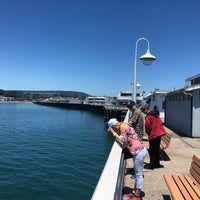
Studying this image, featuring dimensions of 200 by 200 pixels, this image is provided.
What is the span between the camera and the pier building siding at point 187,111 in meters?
17.3

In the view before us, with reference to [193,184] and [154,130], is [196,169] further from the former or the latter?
[154,130]

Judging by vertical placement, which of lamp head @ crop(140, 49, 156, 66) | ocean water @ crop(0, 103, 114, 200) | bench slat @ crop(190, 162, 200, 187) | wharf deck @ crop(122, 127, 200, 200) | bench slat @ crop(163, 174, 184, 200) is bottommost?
ocean water @ crop(0, 103, 114, 200)

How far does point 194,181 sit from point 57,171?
12319 millimetres

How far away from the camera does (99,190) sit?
3.47m

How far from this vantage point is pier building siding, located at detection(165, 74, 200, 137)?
680 inches

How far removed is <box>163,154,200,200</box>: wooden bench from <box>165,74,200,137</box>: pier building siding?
11352mm

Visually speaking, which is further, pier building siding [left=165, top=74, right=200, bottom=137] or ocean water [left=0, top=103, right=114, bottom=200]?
pier building siding [left=165, top=74, right=200, bottom=137]

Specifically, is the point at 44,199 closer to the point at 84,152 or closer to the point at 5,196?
the point at 5,196

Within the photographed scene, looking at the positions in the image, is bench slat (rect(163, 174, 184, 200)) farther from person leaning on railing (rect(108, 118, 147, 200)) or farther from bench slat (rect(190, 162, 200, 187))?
person leaning on railing (rect(108, 118, 147, 200))

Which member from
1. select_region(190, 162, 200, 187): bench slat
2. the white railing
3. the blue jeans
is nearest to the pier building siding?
select_region(190, 162, 200, 187): bench slat

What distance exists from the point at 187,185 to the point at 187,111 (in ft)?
45.4

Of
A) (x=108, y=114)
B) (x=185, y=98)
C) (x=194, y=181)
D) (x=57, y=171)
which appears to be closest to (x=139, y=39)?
(x=185, y=98)

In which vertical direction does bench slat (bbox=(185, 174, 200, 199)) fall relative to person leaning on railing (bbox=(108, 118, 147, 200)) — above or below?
below

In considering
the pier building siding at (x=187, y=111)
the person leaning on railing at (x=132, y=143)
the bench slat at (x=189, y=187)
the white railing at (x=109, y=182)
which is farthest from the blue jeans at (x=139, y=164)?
the pier building siding at (x=187, y=111)
